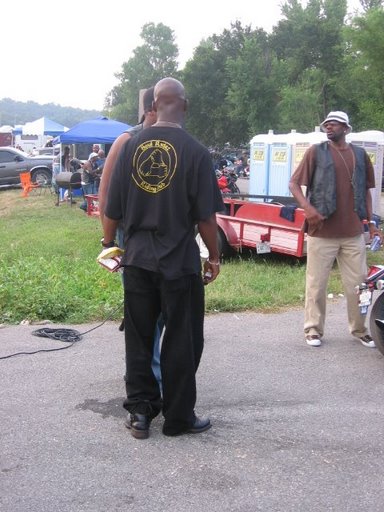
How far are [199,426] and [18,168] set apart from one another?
22.2 metres

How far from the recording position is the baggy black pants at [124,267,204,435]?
3504mm

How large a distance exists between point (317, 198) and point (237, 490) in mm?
2696

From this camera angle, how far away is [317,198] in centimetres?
511

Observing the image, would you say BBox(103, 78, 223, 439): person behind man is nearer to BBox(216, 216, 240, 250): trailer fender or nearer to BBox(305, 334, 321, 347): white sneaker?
BBox(305, 334, 321, 347): white sneaker

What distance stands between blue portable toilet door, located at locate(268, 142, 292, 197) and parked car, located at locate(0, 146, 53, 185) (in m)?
12.0

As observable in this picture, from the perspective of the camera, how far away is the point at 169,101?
347 centimetres

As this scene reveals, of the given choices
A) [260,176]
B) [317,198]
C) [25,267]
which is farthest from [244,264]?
[260,176]

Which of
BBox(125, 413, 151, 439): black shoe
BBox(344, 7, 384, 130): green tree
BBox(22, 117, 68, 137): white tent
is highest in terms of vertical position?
BBox(344, 7, 384, 130): green tree

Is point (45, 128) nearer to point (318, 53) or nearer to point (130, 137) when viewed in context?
point (318, 53)

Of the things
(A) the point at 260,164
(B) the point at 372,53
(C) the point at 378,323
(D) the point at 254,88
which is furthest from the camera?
(D) the point at 254,88

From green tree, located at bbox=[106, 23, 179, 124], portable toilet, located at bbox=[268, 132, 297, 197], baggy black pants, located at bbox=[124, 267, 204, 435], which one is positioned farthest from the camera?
green tree, located at bbox=[106, 23, 179, 124]

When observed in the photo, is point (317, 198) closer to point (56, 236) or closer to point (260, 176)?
point (56, 236)

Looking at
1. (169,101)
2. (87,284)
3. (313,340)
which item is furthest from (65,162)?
(169,101)

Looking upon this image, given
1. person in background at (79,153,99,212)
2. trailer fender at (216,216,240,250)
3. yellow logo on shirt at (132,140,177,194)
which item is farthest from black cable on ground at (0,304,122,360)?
person in background at (79,153,99,212)
